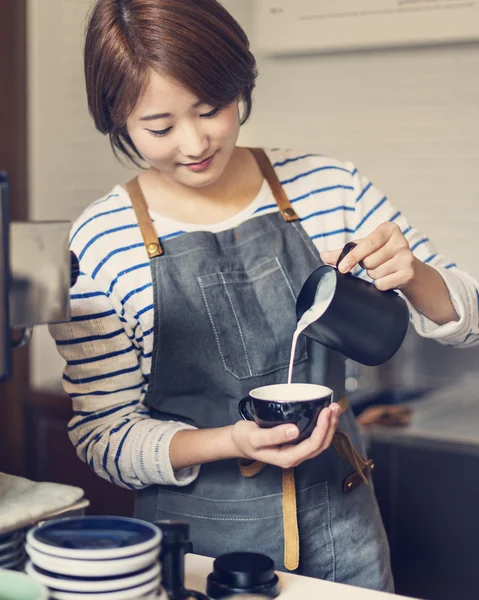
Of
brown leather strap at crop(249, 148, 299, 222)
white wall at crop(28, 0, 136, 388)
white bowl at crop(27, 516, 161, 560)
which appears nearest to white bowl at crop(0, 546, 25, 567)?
white bowl at crop(27, 516, 161, 560)

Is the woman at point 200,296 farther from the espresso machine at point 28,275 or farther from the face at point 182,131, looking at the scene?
the espresso machine at point 28,275

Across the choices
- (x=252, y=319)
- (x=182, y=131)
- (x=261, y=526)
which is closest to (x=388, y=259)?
(x=252, y=319)

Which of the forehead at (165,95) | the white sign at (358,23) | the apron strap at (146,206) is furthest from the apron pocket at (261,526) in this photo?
the white sign at (358,23)

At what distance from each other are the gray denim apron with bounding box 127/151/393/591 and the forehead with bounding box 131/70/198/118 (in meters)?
0.22

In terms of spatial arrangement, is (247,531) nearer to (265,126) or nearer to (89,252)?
(89,252)

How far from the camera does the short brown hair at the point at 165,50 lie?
143cm

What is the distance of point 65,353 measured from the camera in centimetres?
155

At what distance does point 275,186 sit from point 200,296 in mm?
268

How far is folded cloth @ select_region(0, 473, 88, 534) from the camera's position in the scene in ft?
3.75

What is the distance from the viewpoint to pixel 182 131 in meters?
1.46

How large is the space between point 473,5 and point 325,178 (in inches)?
41.0

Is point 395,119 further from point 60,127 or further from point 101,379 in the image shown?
point 101,379

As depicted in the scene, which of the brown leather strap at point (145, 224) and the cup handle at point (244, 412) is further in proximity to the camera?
the brown leather strap at point (145, 224)

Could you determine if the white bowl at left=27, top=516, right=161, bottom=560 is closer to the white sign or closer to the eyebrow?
the eyebrow
